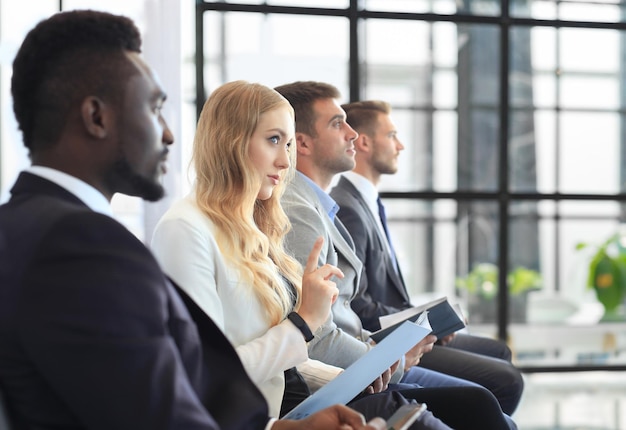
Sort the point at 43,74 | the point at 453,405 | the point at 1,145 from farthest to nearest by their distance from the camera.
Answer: the point at 1,145, the point at 453,405, the point at 43,74

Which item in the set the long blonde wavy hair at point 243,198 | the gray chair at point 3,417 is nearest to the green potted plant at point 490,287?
the long blonde wavy hair at point 243,198

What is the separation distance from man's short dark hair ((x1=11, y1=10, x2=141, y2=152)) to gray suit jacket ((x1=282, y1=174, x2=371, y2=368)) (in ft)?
4.14

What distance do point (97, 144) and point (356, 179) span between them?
231cm

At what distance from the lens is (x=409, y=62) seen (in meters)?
4.69

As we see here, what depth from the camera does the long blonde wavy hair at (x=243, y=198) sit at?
184 centimetres

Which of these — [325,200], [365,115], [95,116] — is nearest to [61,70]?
[95,116]

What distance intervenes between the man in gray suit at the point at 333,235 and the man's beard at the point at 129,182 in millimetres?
1127

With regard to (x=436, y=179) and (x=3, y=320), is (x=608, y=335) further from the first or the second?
(x=3, y=320)

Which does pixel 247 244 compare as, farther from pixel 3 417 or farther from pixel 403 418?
pixel 3 417

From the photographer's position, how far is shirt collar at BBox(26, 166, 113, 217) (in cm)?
108

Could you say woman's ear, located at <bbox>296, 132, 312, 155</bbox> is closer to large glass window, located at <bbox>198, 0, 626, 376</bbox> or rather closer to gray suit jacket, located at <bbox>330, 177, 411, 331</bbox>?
gray suit jacket, located at <bbox>330, 177, 411, 331</bbox>

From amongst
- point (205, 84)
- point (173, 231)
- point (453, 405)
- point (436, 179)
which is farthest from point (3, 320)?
Answer: point (436, 179)

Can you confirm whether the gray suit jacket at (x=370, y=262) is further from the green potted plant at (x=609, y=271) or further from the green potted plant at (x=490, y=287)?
the green potted plant at (x=609, y=271)

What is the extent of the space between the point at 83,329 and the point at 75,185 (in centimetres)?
23
